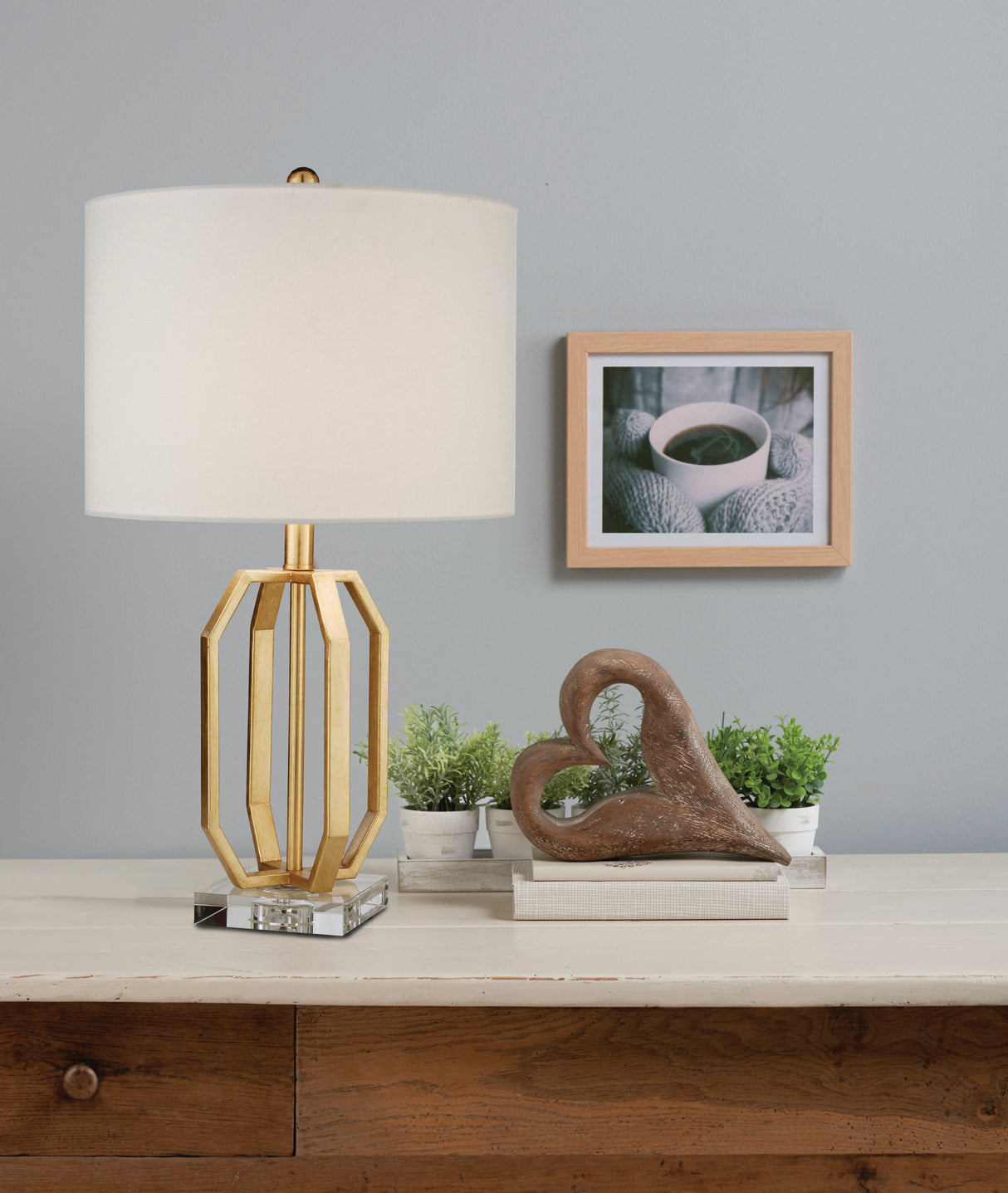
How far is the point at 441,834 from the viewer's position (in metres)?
1.23

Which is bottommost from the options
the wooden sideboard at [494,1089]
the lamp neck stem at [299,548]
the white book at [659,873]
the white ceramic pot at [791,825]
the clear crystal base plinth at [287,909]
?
the wooden sideboard at [494,1089]

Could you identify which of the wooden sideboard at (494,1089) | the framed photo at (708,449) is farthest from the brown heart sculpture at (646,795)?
the framed photo at (708,449)

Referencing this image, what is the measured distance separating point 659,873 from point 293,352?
1.94 feet

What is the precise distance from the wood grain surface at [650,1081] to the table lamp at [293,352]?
0.45 m

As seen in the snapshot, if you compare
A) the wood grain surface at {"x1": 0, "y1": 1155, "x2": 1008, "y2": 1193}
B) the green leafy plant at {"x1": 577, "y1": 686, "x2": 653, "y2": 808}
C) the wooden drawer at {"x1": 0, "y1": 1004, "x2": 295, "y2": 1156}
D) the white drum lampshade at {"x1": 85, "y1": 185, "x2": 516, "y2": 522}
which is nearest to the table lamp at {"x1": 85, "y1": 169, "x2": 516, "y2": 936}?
the white drum lampshade at {"x1": 85, "y1": 185, "x2": 516, "y2": 522}

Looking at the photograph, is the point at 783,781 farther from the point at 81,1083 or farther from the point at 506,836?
the point at 81,1083

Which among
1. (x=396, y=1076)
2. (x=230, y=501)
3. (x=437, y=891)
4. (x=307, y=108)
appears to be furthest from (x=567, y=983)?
(x=307, y=108)

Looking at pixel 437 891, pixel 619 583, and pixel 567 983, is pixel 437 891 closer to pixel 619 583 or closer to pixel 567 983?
pixel 567 983

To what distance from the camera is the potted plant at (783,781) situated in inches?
48.3

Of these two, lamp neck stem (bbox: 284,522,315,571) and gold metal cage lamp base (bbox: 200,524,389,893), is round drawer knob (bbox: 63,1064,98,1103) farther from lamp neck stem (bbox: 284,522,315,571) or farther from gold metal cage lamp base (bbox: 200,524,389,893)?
lamp neck stem (bbox: 284,522,315,571)

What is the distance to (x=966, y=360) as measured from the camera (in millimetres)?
1491

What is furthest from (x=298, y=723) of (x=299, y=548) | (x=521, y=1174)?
(x=521, y=1174)

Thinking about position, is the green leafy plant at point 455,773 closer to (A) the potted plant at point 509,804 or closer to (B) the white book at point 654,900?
(A) the potted plant at point 509,804

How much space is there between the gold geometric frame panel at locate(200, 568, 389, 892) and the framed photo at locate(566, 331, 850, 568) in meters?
0.42
